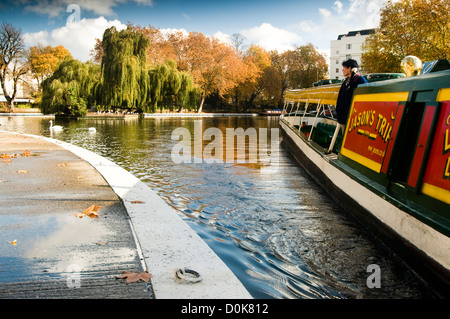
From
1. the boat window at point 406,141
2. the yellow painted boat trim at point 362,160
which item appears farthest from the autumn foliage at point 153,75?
the boat window at point 406,141

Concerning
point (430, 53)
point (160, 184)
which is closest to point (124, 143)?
point (160, 184)

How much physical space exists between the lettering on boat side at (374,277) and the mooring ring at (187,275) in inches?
71.2

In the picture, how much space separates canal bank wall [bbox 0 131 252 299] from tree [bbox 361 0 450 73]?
30148 millimetres

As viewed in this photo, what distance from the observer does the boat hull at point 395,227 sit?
150 inches

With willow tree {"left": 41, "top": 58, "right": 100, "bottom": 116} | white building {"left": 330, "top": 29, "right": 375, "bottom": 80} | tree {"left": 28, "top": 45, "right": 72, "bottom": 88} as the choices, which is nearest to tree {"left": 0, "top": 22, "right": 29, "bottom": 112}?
tree {"left": 28, "top": 45, "right": 72, "bottom": 88}

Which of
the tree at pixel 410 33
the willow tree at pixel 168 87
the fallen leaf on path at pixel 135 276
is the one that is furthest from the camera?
the willow tree at pixel 168 87

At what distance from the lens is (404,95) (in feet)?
17.7

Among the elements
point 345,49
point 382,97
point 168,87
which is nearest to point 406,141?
point 382,97

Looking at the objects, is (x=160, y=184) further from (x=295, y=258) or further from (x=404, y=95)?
(x=404, y=95)

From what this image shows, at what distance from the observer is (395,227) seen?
4820 millimetres

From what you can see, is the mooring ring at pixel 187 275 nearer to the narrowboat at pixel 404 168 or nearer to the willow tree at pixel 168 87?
the narrowboat at pixel 404 168

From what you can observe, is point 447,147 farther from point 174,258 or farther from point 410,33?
point 410,33

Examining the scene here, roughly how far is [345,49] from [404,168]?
4446 inches

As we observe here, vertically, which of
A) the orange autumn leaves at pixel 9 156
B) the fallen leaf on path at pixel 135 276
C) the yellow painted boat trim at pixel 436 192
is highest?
the yellow painted boat trim at pixel 436 192
